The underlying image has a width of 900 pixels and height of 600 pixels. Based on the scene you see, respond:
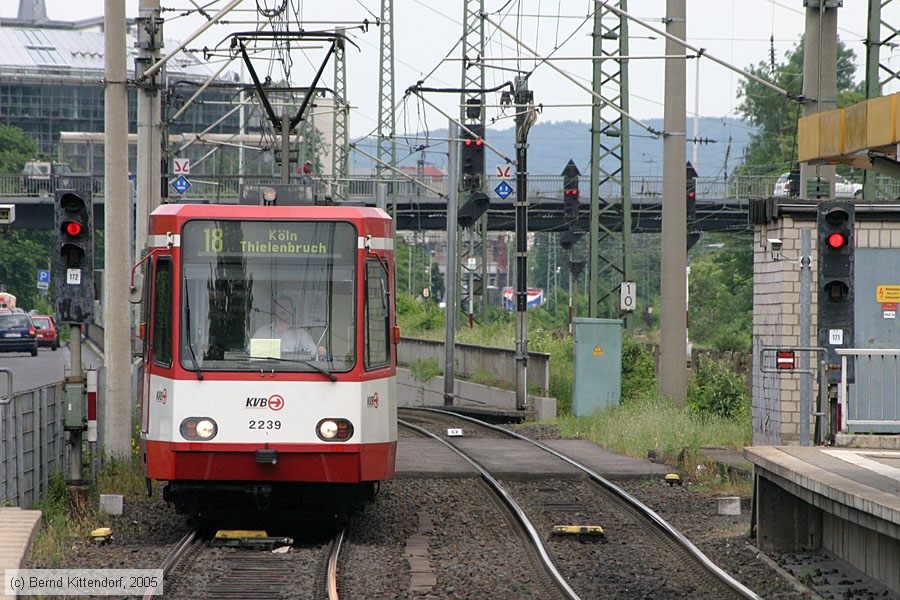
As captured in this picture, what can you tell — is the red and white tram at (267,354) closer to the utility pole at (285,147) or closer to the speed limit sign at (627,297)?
the utility pole at (285,147)

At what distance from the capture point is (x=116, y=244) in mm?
16969

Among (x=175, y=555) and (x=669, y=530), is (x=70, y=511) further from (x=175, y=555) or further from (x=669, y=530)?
(x=669, y=530)

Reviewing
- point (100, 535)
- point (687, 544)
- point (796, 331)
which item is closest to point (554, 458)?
point (796, 331)

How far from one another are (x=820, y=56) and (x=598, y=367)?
11.5 meters

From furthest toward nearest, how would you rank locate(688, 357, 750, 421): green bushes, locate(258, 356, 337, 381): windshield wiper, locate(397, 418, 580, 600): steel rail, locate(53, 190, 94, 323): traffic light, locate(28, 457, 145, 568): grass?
1. locate(688, 357, 750, 421): green bushes
2. locate(53, 190, 94, 323): traffic light
3. locate(258, 356, 337, 381): windshield wiper
4. locate(28, 457, 145, 568): grass
5. locate(397, 418, 580, 600): steel rail

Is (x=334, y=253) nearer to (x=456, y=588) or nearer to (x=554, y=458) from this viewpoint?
(x=456, y=588)

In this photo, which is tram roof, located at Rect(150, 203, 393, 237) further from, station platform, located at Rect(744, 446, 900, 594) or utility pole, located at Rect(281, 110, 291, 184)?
utility pole, located at Rect(281, 110, 291, 184)

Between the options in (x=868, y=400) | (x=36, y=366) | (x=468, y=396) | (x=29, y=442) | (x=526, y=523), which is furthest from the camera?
(x=36, y=366)

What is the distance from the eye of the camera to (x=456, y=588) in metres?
10.7

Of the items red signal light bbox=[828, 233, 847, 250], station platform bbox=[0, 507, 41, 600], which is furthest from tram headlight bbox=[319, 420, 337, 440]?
red signal light bbox=[828, 233, 847, 250]

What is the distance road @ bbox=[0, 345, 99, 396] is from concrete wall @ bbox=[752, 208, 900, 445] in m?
16.7

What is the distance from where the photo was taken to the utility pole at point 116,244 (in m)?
16.7

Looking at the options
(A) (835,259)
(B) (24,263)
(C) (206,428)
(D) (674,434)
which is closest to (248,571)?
(C) (206,428)

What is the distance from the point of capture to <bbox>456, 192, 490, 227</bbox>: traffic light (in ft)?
137
